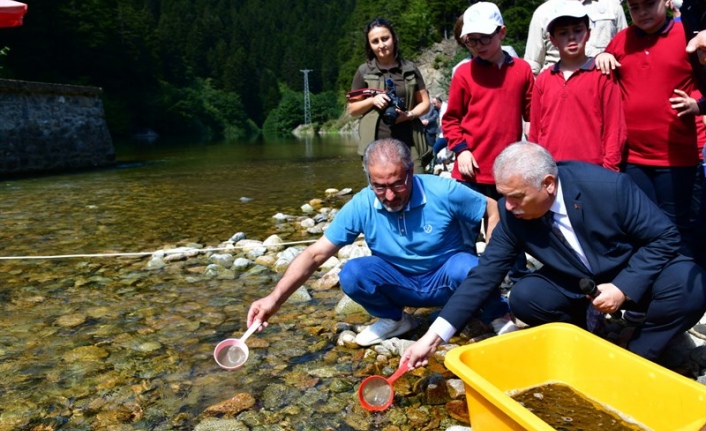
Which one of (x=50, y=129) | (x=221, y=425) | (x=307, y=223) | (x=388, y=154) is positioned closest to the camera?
(x=221, y=425)

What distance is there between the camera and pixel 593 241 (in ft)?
8.09

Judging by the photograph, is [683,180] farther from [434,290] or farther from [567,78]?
[434,290]

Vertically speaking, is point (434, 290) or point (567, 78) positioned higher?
point (567, 78)

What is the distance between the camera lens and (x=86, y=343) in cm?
330

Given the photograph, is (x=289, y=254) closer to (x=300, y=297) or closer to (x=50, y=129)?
(x=300, y=297)

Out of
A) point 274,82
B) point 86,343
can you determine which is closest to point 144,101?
point 274,82

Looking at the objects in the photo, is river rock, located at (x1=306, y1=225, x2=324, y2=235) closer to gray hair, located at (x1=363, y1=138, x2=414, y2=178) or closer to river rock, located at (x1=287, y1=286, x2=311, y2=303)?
river rock, located at (x1=287, y1=286, x2=311, y2=303)

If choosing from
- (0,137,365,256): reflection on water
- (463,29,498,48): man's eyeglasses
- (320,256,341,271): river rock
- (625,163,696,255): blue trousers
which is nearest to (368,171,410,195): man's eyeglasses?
(463,29,498,48): man's eyeglasses

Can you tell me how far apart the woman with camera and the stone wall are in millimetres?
13216

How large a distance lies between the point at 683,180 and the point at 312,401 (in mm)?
2126

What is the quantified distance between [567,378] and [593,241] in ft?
1.90

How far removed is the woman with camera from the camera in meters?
3.99

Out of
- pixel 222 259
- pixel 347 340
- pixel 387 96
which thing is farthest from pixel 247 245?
pixel 347 340

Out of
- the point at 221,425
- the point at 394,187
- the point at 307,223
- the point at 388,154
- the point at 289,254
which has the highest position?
the point at 388,154
